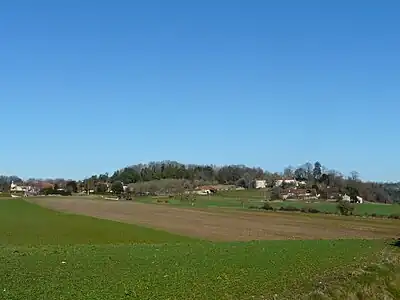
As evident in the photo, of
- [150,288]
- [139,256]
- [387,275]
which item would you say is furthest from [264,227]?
[150,288]

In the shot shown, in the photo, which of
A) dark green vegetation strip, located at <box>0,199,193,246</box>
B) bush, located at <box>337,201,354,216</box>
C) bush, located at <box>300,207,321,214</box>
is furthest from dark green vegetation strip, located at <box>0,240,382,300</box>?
bush, located at <box>300,207,321,214</box>

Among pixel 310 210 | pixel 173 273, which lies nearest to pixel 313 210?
pixel 310 210

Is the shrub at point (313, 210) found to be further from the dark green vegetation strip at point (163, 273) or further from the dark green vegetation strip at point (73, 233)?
the dark green vegetation strip at point (163, 273)

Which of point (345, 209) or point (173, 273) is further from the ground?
point (345, 209)

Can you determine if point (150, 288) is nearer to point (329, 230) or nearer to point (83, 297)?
point (83, 297)

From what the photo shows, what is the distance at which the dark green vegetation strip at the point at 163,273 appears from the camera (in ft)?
70.2

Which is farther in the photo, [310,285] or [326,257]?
[326,257]

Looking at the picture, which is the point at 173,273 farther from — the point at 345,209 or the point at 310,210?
the point at 310,210

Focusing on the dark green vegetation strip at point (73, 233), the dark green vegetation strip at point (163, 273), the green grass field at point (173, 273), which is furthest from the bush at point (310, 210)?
the dark green vegetation strip at point (163, 273)

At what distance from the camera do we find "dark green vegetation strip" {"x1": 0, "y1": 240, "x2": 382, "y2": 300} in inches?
843

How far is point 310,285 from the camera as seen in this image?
23.8 meters

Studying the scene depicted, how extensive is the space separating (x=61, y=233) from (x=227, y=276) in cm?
3818

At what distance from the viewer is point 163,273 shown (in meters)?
27.4

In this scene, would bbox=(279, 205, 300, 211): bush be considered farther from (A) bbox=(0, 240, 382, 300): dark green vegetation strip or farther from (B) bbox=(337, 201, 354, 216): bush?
(A) bbox=(0, 240, 382, 300): dark green vegetation strip
